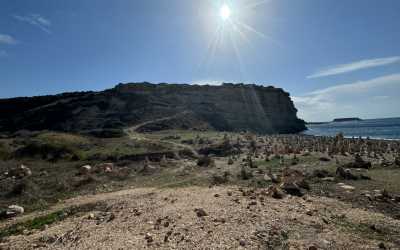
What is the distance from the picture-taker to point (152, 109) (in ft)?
257

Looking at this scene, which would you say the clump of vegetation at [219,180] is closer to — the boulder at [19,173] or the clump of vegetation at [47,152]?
the boulder at [19,173]

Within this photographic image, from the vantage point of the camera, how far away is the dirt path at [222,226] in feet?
28.5

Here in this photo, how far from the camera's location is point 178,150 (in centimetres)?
3206

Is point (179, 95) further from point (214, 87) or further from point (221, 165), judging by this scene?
point (221, 165)

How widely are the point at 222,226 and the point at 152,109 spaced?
70248mm

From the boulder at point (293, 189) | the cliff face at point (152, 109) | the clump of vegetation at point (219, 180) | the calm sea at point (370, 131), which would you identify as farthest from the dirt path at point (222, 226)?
the calm sea at point (370, 131)

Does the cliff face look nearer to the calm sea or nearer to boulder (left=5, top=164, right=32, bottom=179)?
the calm sea

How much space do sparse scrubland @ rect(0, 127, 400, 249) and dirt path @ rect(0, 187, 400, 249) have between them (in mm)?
33

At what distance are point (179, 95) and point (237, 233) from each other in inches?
3262

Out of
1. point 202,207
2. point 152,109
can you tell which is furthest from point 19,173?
point 152,109

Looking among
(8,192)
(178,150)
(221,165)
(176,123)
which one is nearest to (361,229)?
(221,165)

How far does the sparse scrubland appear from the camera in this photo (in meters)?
9.05

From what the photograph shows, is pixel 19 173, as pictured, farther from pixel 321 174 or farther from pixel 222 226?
pixel 321 174

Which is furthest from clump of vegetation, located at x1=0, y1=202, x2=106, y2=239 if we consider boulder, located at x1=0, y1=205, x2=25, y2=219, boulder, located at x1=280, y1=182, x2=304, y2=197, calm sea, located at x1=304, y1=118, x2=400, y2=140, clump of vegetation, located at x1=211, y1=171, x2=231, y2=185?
calm sea, located at x1=304, y1=118, x2=400, y2=140
